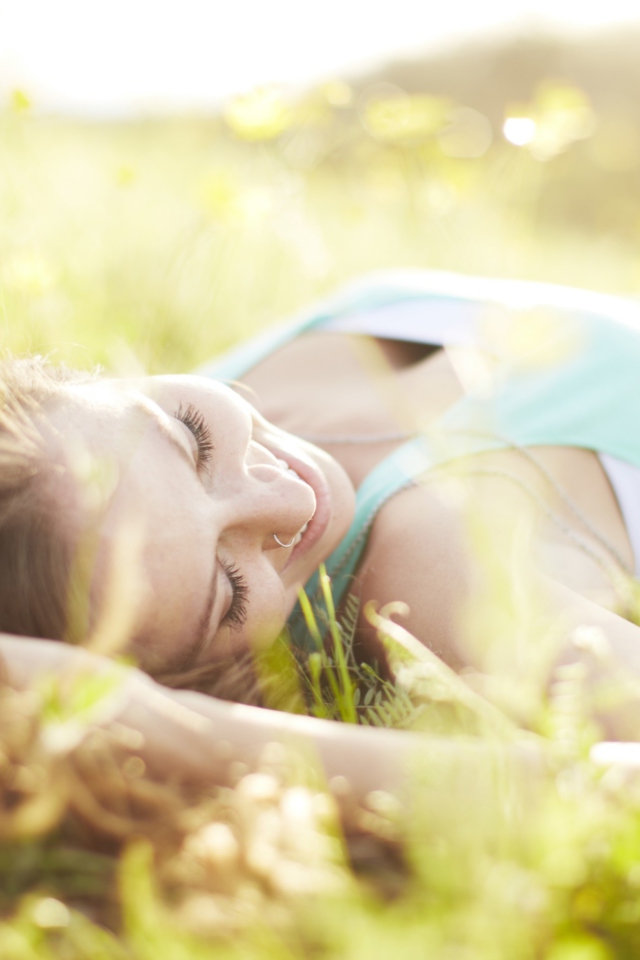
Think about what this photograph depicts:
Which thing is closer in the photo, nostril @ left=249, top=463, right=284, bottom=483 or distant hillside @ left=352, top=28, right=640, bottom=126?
nostril @ left=249, top=463, right=284, bottom=483

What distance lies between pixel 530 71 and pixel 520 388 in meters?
8.84

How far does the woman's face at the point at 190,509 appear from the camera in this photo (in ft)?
3.64

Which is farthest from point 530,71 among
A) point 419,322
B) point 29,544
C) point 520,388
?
point 29,544

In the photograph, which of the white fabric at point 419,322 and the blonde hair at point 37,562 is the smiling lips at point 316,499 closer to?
the blonde hair at point 37,562

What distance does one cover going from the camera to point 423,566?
1360 millimetres

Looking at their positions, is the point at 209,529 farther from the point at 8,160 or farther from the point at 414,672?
the point at 8,160

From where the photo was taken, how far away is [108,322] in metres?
2.47

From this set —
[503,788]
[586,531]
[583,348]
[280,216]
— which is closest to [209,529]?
[503,788]

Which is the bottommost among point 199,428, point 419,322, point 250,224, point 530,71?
point 199,428

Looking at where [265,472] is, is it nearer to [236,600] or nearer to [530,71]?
[236,600]

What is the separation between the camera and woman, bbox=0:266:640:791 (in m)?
0.94

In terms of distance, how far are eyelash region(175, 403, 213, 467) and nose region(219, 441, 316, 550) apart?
7 centimetres

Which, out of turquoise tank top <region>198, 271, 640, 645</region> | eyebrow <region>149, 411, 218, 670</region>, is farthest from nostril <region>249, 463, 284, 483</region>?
turquoise tank top <region>198, 271, 640, 645</region>

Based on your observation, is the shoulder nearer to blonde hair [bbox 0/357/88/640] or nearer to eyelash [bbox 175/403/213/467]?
eyelash [bbox 175/403/213/467]
